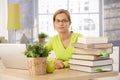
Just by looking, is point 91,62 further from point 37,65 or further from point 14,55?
point 14,55

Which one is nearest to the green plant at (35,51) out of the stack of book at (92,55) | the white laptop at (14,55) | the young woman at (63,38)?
the white laptop at (14,55)

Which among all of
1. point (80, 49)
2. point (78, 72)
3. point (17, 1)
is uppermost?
point (17, 1)

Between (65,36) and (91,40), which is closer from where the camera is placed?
(91,40)

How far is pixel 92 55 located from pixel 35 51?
44cm

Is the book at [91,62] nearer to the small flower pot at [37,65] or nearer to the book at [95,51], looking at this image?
the book at [95,51]

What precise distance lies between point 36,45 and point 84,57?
1.29 ft

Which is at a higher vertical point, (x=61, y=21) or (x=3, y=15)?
(x=3, y=15)

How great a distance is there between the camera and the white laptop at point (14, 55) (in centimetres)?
213

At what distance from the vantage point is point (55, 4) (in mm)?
6211

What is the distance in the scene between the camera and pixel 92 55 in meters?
2.08

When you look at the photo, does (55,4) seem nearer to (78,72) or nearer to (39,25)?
(39,25)

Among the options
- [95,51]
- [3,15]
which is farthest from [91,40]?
[3,15]

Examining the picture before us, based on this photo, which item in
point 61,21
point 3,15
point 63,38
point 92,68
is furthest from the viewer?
point 3,15

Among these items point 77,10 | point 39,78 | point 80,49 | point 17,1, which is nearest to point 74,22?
point 77,10
